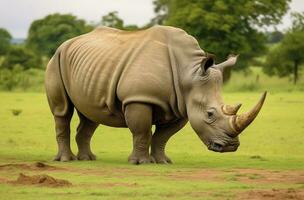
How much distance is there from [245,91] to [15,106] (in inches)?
628

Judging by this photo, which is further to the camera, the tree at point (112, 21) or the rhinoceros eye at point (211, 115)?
the tree at point (112, 21)

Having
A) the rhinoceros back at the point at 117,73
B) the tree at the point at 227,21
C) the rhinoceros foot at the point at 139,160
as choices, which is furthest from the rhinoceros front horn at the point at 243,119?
the tree at the point at 227,21

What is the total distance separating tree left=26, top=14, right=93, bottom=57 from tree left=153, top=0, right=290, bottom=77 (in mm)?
22685

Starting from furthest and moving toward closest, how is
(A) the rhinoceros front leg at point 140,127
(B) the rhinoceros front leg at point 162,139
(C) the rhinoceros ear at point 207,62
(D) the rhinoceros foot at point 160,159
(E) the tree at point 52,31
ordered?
(E) the tree at point 52,31 → (B) the rhinoceros front leg at point 162,139 → (D) the rhinoceros foot at point 160,159 → (A) the rhinoceros front leg at point 140,127 → (C) the rhinoceros ear at point 207,62

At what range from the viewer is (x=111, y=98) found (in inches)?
587

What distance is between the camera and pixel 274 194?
10.5 m

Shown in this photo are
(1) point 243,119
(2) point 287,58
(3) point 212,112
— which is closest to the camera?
(1) point 243,119

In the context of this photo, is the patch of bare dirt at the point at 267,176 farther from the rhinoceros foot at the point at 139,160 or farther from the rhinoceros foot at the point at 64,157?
the rhinoceros foot at the point at 64,157

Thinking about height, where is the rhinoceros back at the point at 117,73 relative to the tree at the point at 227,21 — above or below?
above

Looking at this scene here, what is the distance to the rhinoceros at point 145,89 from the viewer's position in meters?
14.1

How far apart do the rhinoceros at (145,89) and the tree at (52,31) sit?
2387 inches

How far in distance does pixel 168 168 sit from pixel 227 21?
134 feet

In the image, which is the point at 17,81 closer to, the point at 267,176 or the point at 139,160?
the point at 139,160

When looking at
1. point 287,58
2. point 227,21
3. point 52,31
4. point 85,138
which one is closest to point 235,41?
point 227,21
